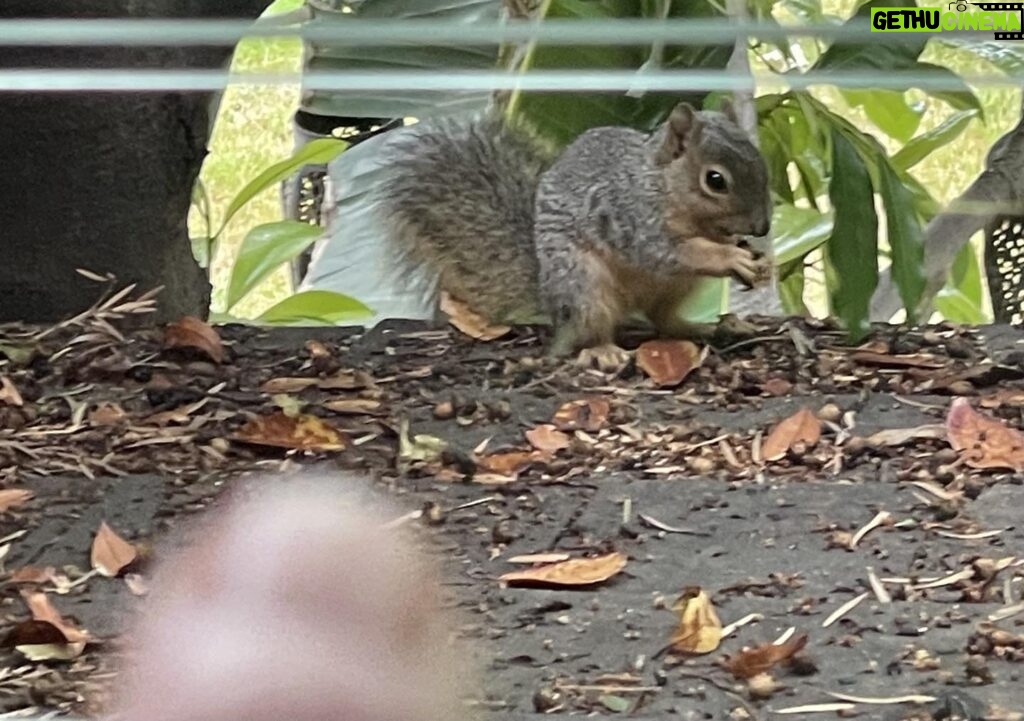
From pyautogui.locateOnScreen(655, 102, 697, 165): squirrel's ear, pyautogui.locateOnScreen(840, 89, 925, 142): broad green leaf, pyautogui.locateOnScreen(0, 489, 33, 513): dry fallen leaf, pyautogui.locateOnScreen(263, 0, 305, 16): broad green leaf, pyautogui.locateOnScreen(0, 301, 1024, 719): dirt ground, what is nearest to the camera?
pyautogui.locateOnScreen(0, 301, 1024, 719): dirt ground

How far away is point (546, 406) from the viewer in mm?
913

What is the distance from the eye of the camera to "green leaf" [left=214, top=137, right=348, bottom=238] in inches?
47.4

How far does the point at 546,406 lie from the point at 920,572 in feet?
0.97

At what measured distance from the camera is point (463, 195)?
129cm

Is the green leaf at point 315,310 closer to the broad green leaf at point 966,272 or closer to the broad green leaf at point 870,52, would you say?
the broad green leaf at point 870,52

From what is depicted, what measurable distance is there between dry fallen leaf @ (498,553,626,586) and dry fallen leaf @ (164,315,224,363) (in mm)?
351

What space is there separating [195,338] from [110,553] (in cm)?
30

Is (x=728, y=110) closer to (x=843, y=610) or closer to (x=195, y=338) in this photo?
(x=195, y=338)

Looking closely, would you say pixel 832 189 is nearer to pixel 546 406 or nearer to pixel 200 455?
pixel 546 406

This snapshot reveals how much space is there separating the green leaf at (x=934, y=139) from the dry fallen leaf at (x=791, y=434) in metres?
0.56

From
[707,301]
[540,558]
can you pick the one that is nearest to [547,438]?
[540,558]

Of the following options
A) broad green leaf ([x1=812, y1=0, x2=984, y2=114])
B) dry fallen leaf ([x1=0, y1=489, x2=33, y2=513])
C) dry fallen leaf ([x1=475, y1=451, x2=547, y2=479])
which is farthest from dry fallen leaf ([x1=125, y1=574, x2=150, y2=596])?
broad green leaf ([x1=812, y1=0, x2=984, y2=114])

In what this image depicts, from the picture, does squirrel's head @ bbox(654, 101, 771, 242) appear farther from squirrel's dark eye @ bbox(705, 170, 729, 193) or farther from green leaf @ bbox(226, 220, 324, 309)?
green leaf @ bbox(226, 220, 324, 309)

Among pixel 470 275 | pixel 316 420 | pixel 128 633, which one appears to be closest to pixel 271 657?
pixel 128 633
